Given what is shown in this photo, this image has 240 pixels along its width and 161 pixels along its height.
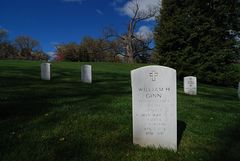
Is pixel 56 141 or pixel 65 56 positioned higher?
pixel 65 56

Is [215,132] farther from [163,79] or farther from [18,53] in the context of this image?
[18,53]

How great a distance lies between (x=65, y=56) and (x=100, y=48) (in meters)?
7.91

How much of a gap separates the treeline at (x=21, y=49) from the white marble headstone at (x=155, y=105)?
65851mm

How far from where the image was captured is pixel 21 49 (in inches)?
2918

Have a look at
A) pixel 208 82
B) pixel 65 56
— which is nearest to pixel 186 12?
pixel 208 82

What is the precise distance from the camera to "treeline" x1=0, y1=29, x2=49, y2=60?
67637 millimetres

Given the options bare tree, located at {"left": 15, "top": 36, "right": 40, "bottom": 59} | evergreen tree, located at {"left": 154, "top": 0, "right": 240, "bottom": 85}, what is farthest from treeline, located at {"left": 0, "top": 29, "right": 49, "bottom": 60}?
evergreen tree, located at {"left": 154, "top": 0, "right": 240, "bottom": 85}

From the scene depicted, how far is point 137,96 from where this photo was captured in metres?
4.30

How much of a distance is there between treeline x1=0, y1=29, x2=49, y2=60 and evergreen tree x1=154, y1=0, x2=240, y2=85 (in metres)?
50.7

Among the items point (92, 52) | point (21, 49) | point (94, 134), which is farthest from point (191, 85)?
point (21, 49)

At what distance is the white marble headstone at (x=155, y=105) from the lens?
13.8ft

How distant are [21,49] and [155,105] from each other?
75.7m

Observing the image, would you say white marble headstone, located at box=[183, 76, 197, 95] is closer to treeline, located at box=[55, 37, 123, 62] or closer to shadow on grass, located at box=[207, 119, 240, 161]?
shadow on grass, located at box=[207, 119, 240, 161]

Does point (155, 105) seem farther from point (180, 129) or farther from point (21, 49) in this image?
point (21, 49)
